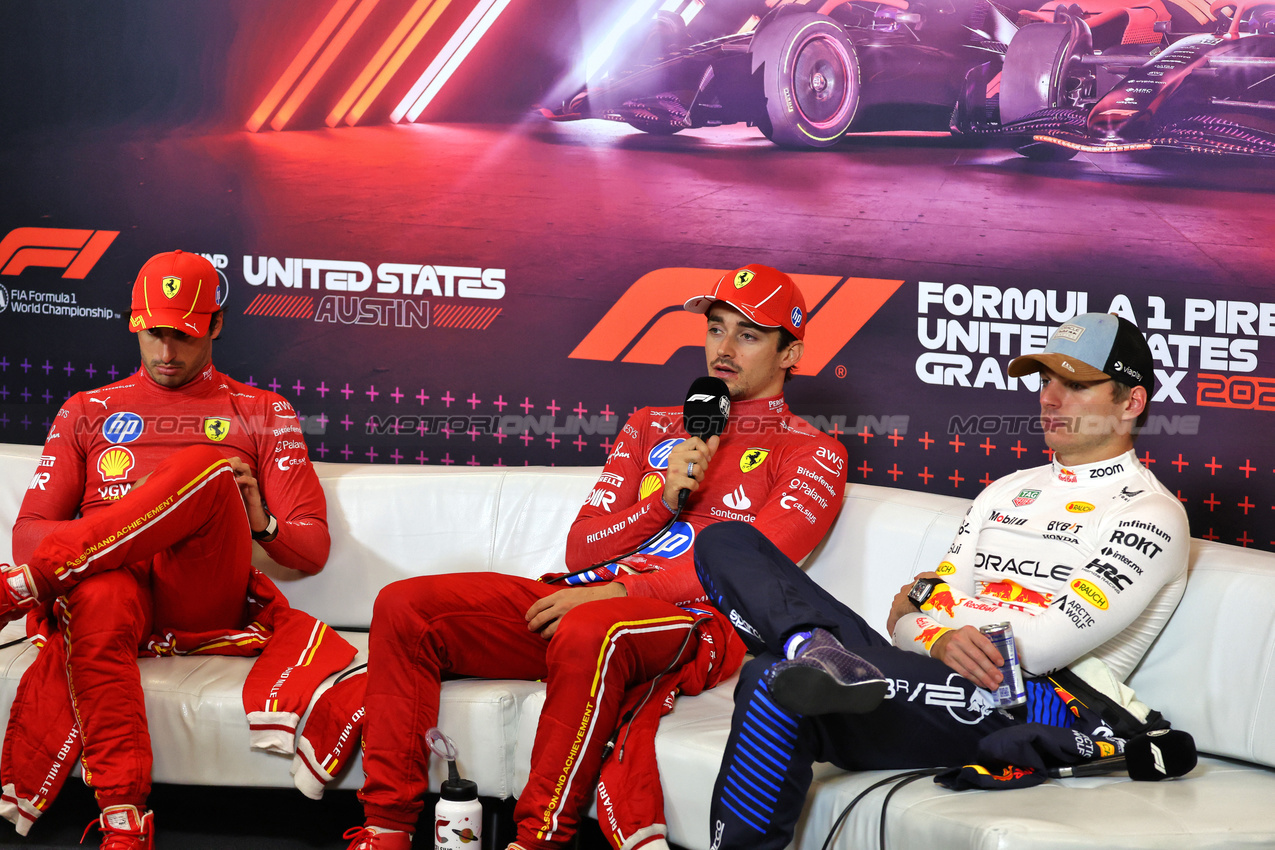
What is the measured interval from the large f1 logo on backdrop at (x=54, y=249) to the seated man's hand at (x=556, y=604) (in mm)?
2214

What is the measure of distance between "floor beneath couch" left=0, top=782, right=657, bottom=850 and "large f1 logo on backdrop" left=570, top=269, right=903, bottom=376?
1449mm

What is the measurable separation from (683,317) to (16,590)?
1942 mm

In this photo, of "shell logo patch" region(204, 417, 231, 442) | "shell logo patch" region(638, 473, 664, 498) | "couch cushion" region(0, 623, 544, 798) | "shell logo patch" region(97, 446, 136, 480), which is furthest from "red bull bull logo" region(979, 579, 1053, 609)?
"shell logo patch" region(97, 446, 136, 480)

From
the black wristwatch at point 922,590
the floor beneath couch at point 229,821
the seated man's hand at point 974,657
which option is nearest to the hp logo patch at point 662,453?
the black wristwatch at point 922,590

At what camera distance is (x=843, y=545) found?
8.68ft

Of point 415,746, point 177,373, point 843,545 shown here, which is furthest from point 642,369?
point 415,746

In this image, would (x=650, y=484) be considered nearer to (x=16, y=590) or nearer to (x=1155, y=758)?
(x=1155, y=758)

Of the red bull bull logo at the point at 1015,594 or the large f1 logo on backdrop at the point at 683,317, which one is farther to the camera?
the large f1 logo on backdrop at the point at 683,317

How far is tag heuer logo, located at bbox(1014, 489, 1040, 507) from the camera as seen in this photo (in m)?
2.19

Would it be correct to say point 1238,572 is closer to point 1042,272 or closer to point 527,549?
point 1042,272

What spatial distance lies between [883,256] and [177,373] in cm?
196

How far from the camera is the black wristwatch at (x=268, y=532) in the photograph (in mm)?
2689

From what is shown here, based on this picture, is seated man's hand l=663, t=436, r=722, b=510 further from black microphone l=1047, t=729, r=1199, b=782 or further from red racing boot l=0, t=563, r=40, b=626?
red racing boot l=0, t=563, r=40, b=626

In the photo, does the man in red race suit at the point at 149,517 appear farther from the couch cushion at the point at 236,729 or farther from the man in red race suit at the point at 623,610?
the man in red race suit at the point at 623,610
